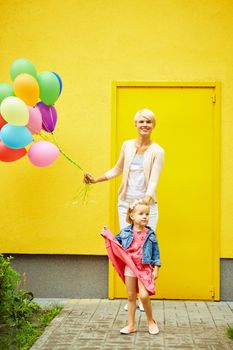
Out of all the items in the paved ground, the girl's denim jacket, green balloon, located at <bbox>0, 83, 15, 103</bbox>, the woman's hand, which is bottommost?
the paved ground

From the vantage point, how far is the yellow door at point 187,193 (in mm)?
6703

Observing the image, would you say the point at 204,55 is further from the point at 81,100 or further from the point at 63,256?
the point at 63,256

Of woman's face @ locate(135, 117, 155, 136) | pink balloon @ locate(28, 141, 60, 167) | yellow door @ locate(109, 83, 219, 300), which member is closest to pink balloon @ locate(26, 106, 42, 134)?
pink balloon @ locate(28, 141, 60, 167)

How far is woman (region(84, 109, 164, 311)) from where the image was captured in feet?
19.2

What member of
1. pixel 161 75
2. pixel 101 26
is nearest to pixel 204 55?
pixel 161 75

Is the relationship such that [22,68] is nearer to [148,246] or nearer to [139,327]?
[148,246]

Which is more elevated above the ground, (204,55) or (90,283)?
(204,55)

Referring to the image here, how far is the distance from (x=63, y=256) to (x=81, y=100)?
67.8 inches

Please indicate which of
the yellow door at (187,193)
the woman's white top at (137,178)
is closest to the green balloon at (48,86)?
the woman's white top at (137,178)

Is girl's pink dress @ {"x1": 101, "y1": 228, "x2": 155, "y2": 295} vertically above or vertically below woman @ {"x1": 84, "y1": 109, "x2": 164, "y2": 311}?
below

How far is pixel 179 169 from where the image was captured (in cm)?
673

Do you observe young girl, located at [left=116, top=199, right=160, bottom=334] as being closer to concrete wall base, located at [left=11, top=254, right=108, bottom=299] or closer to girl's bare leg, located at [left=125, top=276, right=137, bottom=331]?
girl's bare leg, located at [left=125, top=276, right=137, bottom=331]

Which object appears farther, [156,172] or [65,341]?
[156,172]

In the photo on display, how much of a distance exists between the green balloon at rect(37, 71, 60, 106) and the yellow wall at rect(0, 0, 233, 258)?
101cm
